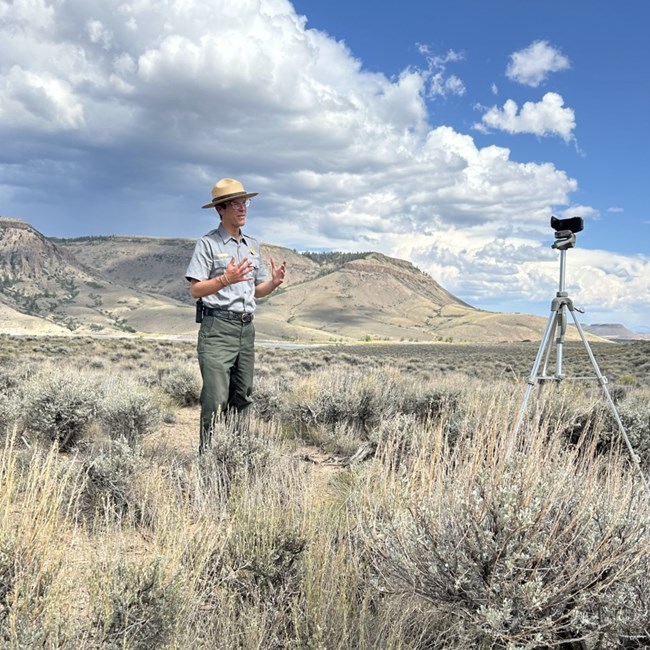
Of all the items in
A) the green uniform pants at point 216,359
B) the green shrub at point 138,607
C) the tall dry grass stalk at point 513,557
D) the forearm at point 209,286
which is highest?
the forearm at point 209,286

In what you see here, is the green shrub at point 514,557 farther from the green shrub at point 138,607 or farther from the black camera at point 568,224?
the black camera at point 568,224

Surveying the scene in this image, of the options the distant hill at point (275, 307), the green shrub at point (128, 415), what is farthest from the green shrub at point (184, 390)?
the distant hill at point (275, 307)

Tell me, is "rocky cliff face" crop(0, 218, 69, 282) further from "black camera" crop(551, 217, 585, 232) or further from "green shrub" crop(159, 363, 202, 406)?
"black camera" crop(551, 217, 585, 232)

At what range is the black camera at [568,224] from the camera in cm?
410

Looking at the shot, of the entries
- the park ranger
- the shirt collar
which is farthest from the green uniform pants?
the shirt collar

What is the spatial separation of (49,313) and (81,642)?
135 m

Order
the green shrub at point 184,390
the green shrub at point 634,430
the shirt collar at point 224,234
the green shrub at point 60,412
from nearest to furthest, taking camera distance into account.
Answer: the shirt collar at point 224,234
the green shrub at point 634,430
the green shrub at point 60,412
the green shrub at point 184,390

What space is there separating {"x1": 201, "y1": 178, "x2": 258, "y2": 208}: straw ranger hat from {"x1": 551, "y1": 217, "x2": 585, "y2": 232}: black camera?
2.51 meters

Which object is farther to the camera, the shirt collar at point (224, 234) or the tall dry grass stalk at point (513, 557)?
the shirt collar at point (224, 234)

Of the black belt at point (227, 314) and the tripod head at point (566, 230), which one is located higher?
the tripod head at point (566, 230)

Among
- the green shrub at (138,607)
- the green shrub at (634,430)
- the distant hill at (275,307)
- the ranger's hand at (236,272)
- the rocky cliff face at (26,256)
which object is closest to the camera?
the green shrub at (138,607)

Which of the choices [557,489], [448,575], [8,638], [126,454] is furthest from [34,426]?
[557,489]

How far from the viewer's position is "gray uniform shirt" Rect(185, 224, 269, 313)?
4.56 metres

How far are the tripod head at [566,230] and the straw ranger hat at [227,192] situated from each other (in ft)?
8.31
